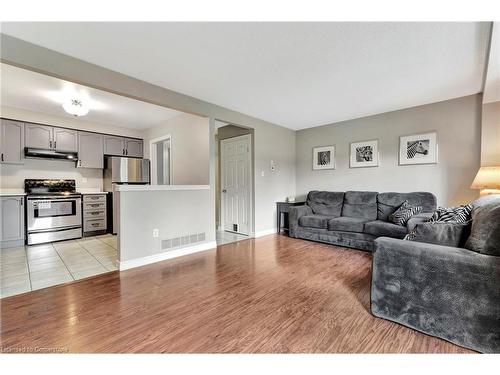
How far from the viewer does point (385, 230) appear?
10.6 ft

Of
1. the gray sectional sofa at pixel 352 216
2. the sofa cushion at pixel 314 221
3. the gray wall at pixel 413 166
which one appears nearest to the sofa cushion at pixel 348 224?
the gray sectional sofa at pixel 352 216

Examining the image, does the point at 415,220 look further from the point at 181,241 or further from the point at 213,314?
the point at 181,241

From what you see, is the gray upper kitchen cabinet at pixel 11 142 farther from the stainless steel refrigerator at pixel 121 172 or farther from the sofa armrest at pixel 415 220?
the sofa armrest at pixel 415 220

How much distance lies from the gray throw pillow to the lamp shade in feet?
5.79

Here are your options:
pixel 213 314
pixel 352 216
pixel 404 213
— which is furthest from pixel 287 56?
pixel 352 216

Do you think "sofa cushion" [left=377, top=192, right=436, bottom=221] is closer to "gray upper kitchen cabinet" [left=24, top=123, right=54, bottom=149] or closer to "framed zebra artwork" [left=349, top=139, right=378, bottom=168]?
"framed zebra artwork" [left=349, top=139, right=378, bottom=168]

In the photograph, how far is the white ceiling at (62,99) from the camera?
285 centimetres

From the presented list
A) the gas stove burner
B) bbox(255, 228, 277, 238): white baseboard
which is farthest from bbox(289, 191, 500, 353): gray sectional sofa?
the gas stove burner

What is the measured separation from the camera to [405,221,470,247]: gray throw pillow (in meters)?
1.57

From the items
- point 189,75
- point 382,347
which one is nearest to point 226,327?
point 382,347
